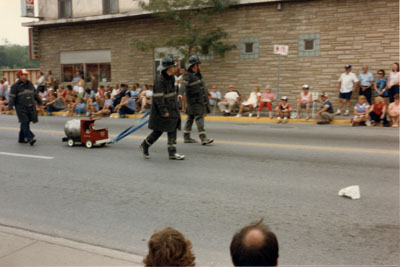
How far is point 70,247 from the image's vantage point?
4.09m

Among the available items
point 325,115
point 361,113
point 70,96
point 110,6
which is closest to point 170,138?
point 325,115

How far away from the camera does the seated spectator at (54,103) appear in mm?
21922

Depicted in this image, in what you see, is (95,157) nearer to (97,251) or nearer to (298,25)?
(97,251)

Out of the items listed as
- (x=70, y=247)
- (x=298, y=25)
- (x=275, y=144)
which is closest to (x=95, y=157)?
Result: (x=275, y=144)

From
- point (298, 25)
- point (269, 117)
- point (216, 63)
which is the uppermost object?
point (298, 25)

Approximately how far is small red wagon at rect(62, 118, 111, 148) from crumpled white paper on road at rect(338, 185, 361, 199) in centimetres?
631

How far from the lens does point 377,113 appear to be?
14320mm

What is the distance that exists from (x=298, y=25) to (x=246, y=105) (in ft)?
14.7

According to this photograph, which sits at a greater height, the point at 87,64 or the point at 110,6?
the point at 110,6

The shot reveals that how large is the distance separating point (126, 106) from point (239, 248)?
18.1 metres

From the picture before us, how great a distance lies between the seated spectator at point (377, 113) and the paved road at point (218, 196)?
14.6ft

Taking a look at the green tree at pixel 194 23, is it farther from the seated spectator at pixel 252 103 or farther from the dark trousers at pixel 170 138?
the dark trousers at pixel 170 138

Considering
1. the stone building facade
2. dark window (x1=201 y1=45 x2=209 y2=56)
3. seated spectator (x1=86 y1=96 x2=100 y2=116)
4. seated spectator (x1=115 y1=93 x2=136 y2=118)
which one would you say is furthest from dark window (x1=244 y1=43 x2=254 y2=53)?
seated spectator (x1=86 y1=96 x2=100 y2=116)

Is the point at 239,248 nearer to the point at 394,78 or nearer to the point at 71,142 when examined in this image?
the point at 71,142
